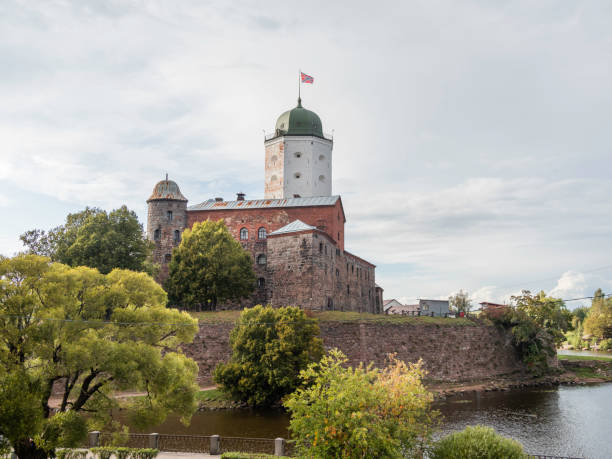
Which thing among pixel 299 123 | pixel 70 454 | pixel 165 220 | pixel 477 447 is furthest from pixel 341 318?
pixel 299 123

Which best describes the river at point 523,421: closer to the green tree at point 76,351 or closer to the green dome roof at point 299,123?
the green tree at point 76,351

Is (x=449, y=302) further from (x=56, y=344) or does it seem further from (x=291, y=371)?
(x=56, y=344)

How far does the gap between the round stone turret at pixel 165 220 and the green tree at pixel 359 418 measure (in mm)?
38500

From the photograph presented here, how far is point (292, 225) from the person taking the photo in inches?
1842

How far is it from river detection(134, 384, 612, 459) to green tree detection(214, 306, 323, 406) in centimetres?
146

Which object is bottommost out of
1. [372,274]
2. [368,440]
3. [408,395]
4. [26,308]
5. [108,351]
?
[368,440]

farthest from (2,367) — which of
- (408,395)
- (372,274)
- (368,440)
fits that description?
(372,274)

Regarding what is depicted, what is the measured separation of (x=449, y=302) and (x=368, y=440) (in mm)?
66356

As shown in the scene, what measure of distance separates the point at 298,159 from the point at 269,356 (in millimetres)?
33521

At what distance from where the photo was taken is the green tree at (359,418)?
14.9 meters

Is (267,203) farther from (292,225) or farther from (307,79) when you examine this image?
(307,79)

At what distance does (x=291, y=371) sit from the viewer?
30.7 m

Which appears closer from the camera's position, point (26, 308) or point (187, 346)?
point (26, 308)

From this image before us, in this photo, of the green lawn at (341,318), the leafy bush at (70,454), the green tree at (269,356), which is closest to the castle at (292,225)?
the green lawn at (341,318)
